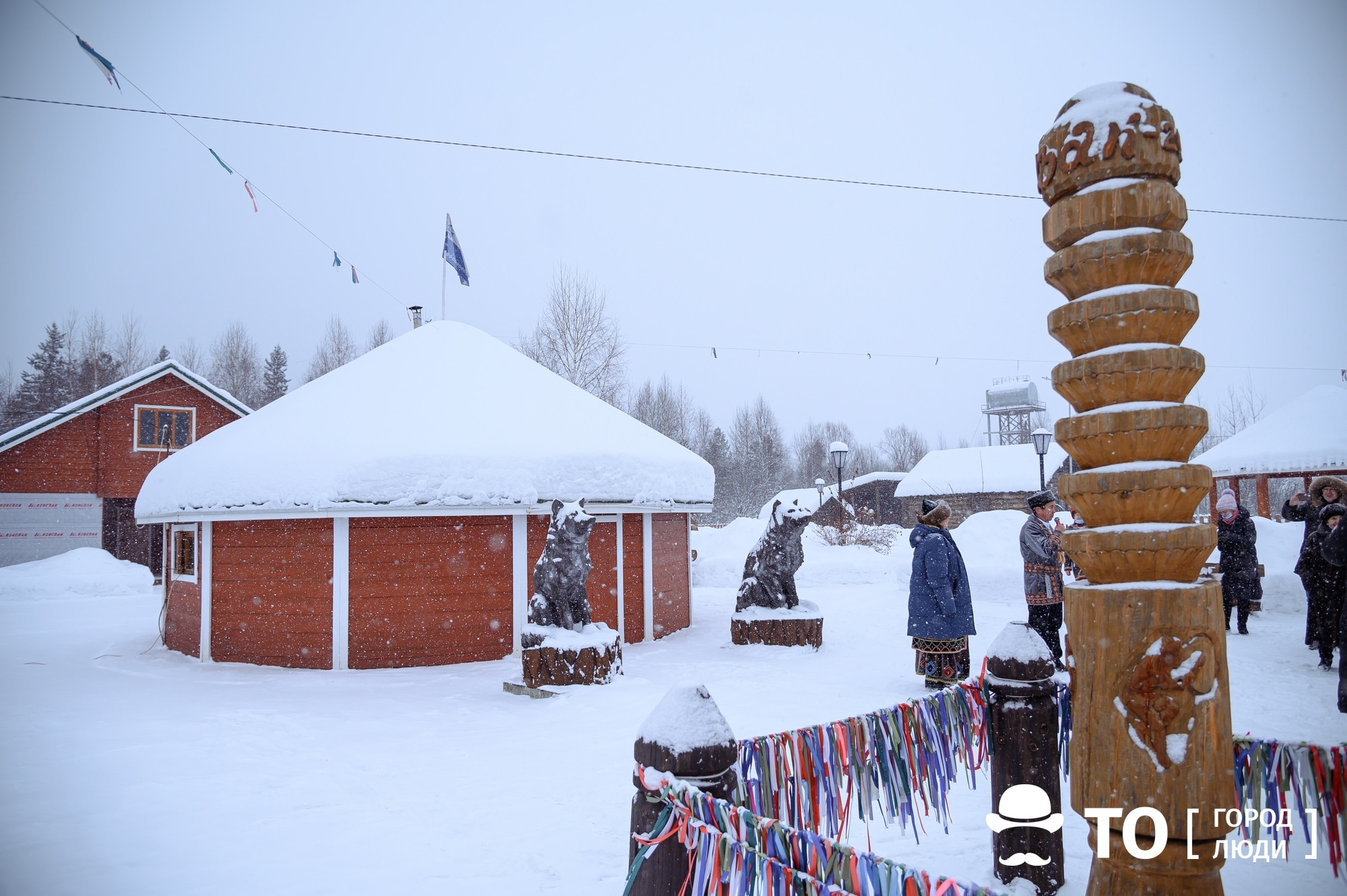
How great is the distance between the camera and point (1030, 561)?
8195 millimetres

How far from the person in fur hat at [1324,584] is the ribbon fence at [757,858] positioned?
8724 mm

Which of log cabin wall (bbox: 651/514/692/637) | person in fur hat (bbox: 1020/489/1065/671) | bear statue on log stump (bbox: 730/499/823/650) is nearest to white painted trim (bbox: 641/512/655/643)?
log cabin wall (bbox: 651/514/692/637)

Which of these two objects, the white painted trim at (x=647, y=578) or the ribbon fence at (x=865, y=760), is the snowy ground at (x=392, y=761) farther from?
the ribbon fence at (x=865, y=760)

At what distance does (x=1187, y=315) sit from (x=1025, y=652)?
6.54 feet

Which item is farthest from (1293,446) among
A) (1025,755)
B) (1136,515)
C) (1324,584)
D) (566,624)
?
(1136,515)

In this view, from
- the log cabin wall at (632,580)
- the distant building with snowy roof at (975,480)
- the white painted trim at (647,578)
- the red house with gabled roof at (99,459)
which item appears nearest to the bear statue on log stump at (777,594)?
the white painted trim at (647,578)

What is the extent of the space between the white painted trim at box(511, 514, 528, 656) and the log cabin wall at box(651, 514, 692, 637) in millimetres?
2301

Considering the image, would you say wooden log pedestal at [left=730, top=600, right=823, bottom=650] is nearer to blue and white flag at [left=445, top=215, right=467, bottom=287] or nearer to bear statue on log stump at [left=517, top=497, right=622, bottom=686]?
bear statue on log stump at [left=517, top=497, right=622, bottom=686]

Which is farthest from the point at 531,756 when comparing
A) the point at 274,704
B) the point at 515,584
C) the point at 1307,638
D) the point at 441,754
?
the point at 1307,638

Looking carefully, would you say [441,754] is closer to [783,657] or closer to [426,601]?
[426,601]

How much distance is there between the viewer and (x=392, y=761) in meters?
6.09

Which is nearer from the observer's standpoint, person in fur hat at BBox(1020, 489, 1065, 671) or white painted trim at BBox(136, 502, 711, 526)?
person in fur hat at BBox(1020, 489, 1065, 671)

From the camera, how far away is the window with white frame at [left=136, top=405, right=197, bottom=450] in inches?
949

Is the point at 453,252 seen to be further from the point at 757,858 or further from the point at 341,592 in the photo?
the point at 757,858
